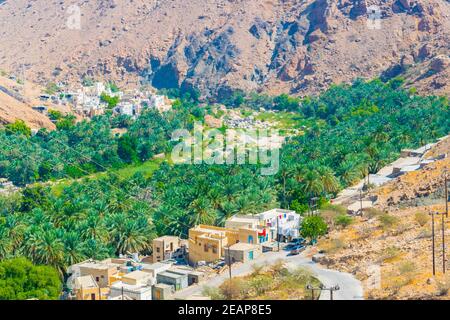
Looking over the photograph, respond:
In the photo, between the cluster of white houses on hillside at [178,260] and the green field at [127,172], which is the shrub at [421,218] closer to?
the cluster of white houses on hillside at [178,260]

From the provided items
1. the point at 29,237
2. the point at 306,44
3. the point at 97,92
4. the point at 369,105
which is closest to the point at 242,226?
the point at 29,237

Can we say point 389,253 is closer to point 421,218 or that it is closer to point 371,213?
point 421,218

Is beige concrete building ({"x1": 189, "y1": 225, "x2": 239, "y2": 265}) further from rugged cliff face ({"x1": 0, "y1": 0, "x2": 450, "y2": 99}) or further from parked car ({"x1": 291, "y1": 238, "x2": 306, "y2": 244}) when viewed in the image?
rugged cliff face ({"x1": 0, "y1": 0, "x2": 450, "y2": 99})

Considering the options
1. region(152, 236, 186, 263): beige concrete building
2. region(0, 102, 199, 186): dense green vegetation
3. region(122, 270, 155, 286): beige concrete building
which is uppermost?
region(0, 102, 199, 186): dense green vegetation

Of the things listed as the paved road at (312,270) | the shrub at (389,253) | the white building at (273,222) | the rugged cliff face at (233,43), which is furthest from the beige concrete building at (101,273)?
the rugged cliff face at (233,43)

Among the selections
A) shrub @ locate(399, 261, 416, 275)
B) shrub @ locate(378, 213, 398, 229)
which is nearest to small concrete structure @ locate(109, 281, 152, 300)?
shrub @ locate(399, 261, 416, 275)

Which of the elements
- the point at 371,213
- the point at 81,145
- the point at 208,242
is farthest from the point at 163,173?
the point at 371,213

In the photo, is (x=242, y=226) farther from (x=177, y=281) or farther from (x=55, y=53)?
(x=55, y=53)
